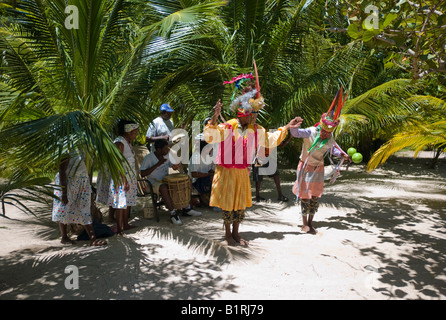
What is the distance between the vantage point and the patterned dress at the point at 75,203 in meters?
4.86

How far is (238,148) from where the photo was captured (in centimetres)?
488

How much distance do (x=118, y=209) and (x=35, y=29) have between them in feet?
8.38

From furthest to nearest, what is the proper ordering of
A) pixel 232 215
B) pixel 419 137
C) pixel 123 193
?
1. pixel 419 137
2. pixel 123 193
3. pixel 232 215

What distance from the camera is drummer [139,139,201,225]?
617 cm

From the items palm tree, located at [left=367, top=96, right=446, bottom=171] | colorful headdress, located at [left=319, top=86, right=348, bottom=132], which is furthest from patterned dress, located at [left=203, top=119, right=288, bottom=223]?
palm tree, located at [left=367, top=96, right=446, bottom=171]

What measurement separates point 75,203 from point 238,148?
2.19m

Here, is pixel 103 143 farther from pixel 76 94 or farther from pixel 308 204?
pixel 308 204

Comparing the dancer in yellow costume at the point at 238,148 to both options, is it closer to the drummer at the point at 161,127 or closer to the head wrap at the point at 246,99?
the head wrap at the point at 246,99

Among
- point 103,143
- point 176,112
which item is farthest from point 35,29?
point 176,112

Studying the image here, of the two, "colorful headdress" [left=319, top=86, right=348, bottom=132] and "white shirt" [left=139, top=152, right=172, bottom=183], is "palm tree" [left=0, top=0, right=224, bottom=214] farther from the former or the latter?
"colorful headdress" [left=319, top=86, right=348, bottom=132]

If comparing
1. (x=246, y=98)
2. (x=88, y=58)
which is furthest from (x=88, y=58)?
(x=246, y=98)

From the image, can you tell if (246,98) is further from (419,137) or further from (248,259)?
(419,137)

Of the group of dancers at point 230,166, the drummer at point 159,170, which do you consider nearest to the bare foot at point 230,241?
the group of dancers at point 230,166

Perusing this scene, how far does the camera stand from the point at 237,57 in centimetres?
758
